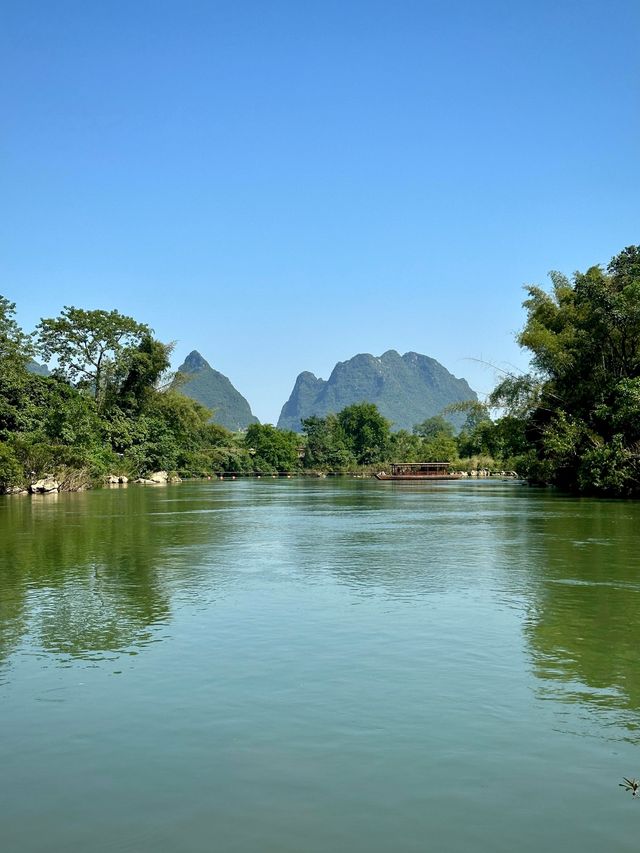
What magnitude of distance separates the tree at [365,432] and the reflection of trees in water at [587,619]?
287 ft

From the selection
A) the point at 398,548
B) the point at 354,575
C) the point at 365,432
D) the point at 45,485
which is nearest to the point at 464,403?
the point at 45,485

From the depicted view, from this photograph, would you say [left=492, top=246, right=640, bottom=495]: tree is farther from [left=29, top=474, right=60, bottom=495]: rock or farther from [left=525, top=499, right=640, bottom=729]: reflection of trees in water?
[left=29, top=474, right=60, bottom=495]: rock

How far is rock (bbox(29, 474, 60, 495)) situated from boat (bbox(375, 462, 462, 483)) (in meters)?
37.7

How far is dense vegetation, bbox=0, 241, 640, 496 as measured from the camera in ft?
113

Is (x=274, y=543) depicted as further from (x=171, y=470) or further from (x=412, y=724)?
(x=171, y=470)

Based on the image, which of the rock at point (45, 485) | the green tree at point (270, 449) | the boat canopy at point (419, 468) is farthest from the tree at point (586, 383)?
the green tree at point (270, 449)

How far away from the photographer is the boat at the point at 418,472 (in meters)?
75.5

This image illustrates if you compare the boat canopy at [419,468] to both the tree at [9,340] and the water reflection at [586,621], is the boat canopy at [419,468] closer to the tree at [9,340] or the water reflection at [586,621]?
the tree at [9,340]

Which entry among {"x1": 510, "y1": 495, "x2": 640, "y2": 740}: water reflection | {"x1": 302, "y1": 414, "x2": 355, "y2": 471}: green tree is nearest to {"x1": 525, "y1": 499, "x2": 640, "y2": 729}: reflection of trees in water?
{"x1": 510, "y1": 495, "x2": 640, "y2": 740}: water reflection

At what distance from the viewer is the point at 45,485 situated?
42812 mm

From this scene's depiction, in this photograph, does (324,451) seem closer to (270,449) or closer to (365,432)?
(270,449)

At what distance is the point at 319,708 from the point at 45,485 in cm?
3945

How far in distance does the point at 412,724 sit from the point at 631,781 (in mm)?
1478

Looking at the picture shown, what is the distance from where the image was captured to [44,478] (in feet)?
141
